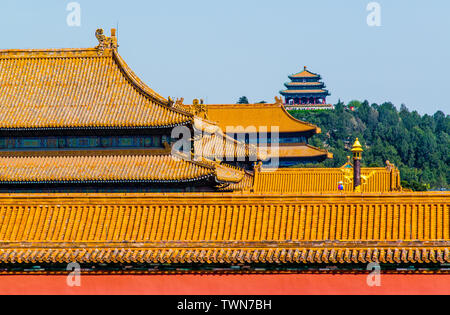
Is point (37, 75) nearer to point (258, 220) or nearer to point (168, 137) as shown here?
point (168, 137)

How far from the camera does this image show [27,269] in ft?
83.8

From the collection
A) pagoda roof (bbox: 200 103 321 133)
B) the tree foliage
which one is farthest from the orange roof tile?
the tree foliage

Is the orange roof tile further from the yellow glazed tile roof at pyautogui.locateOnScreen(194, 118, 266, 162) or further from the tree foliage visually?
the yellow glazed tile roof at pyautogui.locateOnScreen(194, 118, 266, 162)

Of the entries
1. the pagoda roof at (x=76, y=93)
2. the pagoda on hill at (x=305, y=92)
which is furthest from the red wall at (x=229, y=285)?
the pagoda on hill at (x=305, y=92)

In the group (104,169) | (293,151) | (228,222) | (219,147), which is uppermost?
(219,147)

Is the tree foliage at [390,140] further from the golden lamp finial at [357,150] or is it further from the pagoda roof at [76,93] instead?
the golden lamp finial at [357,150]

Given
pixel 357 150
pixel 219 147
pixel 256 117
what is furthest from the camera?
pixel 256 117

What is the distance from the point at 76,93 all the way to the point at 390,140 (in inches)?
4138

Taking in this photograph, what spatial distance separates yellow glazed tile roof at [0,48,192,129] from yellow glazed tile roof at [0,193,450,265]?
1355cm

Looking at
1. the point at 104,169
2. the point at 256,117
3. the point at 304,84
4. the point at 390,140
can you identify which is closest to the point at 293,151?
the point at 256,117

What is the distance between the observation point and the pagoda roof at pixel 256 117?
86.2 metres

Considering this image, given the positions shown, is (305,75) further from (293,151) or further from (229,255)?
(229,255)

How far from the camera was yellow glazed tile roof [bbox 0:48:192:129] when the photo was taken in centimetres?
4072

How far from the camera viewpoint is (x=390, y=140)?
143m
